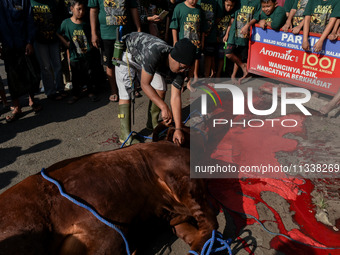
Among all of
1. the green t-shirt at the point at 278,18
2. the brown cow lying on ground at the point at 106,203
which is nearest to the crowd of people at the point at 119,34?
the green t-shirt at the point at 278,18

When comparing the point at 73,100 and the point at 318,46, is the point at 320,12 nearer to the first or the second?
the point at 318,46

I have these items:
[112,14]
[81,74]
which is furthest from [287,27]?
[81,74]

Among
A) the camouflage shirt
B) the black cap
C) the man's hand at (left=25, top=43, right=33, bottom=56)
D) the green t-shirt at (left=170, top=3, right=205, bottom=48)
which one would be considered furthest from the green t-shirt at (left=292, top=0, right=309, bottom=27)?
the man's hand at (left=25, top=43, right=33, bottom=56)

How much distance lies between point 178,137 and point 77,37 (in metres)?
3.64

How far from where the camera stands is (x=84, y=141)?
4547 millimetres

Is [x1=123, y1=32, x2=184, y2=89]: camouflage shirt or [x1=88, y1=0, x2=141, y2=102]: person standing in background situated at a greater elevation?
[x1=88, y1=0, x2=141, y2=102]: person standing in background

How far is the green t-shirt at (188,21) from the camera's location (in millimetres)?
5707

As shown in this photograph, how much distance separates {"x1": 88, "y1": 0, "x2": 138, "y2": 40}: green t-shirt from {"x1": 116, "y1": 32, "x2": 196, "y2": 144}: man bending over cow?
4.12 ft

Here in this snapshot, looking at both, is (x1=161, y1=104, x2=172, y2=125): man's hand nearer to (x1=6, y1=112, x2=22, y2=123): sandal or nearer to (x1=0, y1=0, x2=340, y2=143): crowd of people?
(x1=0, y1=0, x2=340, y2=143): crowd of people

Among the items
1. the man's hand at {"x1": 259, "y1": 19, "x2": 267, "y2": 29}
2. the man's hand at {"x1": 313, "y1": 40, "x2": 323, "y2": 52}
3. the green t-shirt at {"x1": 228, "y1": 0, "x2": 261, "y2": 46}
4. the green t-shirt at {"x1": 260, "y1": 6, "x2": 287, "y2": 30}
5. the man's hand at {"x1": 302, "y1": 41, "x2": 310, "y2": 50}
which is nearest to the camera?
the man's hand at {"x1": 313, "y1": 40, "x2": 323, "y2": 52}

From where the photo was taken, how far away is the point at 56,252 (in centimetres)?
203

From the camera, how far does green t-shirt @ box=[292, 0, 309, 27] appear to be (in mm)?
5516

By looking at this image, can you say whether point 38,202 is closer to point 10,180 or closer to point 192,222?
point 192,222

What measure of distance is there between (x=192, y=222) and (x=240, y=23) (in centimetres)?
461
